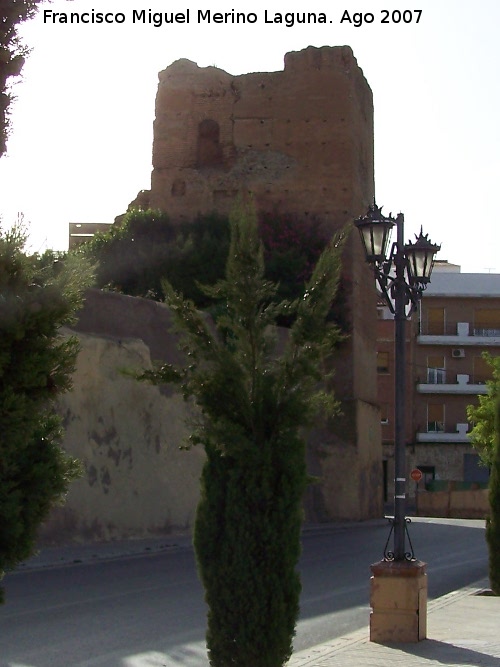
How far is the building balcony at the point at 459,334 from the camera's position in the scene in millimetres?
59906

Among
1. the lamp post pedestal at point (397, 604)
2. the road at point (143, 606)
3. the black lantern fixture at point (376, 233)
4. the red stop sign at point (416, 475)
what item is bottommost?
the road at point (143, 606)

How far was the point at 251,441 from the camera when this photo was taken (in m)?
6.83

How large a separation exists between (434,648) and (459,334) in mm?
52267

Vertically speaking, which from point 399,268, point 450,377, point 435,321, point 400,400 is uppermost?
point 435,321

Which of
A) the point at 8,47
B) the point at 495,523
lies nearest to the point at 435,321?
the point at 495,523

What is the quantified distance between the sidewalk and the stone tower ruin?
23318 millimetres

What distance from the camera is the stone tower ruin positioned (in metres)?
36.0

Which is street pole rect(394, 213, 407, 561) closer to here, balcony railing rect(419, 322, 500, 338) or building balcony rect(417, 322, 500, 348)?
building balcony rect(417, 322, 500, 348)

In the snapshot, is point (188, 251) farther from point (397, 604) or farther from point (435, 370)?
point (435, 370)

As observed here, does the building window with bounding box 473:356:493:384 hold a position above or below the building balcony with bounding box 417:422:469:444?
above

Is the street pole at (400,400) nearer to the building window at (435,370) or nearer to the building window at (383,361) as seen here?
the building window at (383,361)

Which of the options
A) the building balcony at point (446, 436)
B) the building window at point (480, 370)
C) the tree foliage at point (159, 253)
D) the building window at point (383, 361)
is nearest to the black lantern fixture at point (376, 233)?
the tree foliage at point (159, 253)

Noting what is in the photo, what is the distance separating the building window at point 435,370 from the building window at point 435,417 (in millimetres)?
1348

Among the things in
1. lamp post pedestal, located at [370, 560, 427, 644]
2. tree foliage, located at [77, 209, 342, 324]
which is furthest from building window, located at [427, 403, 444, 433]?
lamp post pedestal, located at [370, 560, 427, 644]
